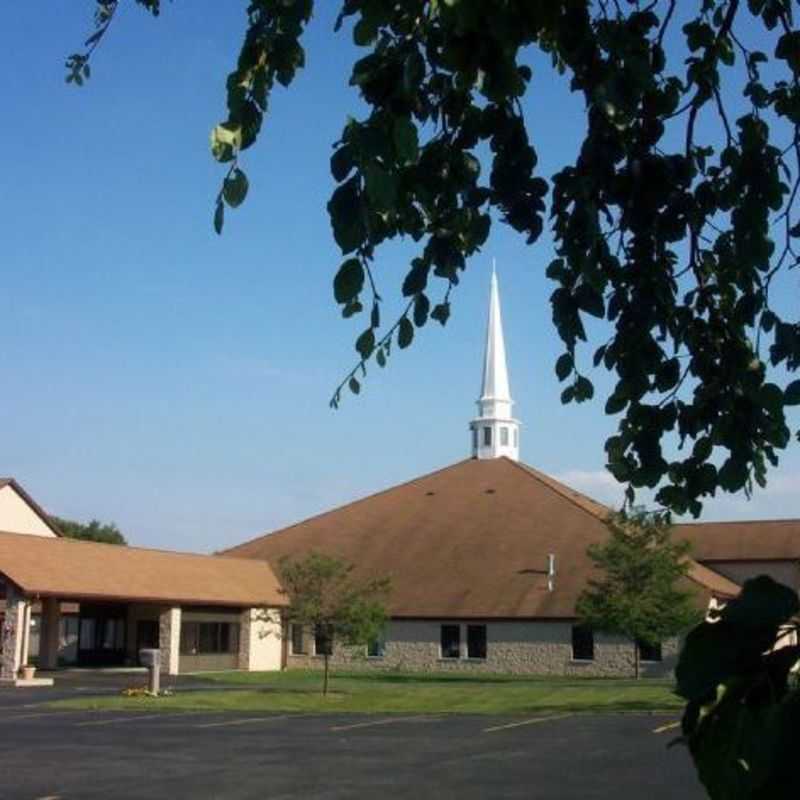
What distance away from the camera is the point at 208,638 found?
50531 millimetres

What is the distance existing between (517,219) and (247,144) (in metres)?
0.86

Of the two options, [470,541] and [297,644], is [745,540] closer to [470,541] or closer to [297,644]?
[470,541]

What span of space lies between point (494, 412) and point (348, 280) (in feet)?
207

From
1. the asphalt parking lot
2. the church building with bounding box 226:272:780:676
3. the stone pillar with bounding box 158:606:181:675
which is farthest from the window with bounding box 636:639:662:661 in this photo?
the asphalt parking lot

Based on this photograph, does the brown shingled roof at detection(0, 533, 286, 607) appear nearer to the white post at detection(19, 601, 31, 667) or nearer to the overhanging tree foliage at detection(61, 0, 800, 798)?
the white post at detection(19, 601, 31, 667)

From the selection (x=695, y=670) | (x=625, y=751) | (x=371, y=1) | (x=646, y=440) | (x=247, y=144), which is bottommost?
(x=625, y=751)

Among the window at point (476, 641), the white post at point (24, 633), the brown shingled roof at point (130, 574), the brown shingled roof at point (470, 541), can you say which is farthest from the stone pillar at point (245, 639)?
the white post at point (24, 633)

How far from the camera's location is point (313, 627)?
37312 mm

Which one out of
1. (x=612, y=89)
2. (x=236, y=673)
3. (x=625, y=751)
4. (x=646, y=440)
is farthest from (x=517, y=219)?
(x=236, y=673)

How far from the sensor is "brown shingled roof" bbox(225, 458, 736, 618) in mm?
50531

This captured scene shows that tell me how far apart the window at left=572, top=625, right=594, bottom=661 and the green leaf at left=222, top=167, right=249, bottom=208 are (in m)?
47.4

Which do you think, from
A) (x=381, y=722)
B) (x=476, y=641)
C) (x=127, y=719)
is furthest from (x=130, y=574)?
(x=381, y=722)

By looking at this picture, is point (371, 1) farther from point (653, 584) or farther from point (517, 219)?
point (653, 584)

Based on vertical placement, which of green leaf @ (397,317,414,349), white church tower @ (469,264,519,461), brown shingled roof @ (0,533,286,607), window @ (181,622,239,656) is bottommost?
window @ (181,622,239,656)
